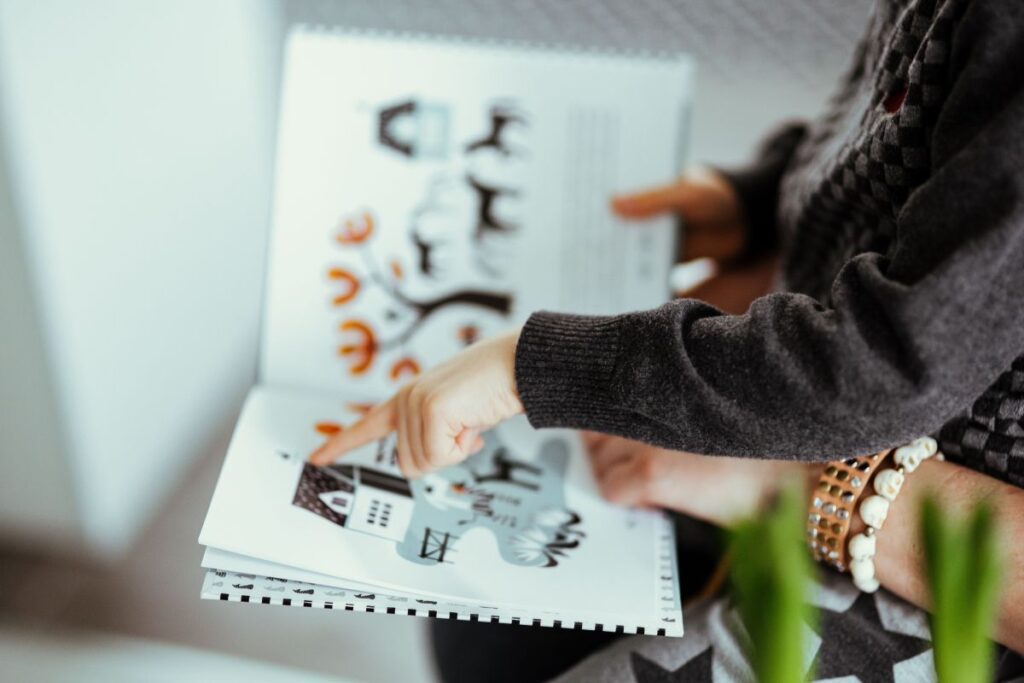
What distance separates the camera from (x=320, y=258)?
0.63 m

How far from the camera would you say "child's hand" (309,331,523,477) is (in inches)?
17.7

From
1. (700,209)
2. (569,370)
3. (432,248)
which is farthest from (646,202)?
(569,370)

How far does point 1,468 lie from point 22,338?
0.17 m

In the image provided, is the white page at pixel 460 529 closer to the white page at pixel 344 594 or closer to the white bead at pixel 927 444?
the white page at pixel 344 594

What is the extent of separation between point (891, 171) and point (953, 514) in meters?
0.15

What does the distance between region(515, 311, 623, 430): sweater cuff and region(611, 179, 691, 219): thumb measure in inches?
9.1

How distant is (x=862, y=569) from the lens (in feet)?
1.48

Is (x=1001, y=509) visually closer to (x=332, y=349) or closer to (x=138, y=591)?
(x=332, y=349)

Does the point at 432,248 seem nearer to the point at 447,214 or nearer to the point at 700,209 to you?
the point at 447,214

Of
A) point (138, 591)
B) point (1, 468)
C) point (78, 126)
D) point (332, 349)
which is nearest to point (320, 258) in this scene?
point (332, 349)

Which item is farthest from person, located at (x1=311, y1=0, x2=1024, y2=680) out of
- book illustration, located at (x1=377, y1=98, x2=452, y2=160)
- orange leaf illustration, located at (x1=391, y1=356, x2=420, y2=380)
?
book illustration, located at (x1=377, y1=98, x2=452, y2=160)

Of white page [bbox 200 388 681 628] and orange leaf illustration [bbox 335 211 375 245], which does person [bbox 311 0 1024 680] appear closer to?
white page [bbox 200 388 681 628]

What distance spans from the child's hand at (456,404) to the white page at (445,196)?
0.15m

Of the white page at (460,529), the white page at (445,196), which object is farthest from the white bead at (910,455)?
the white page at (445,196)
